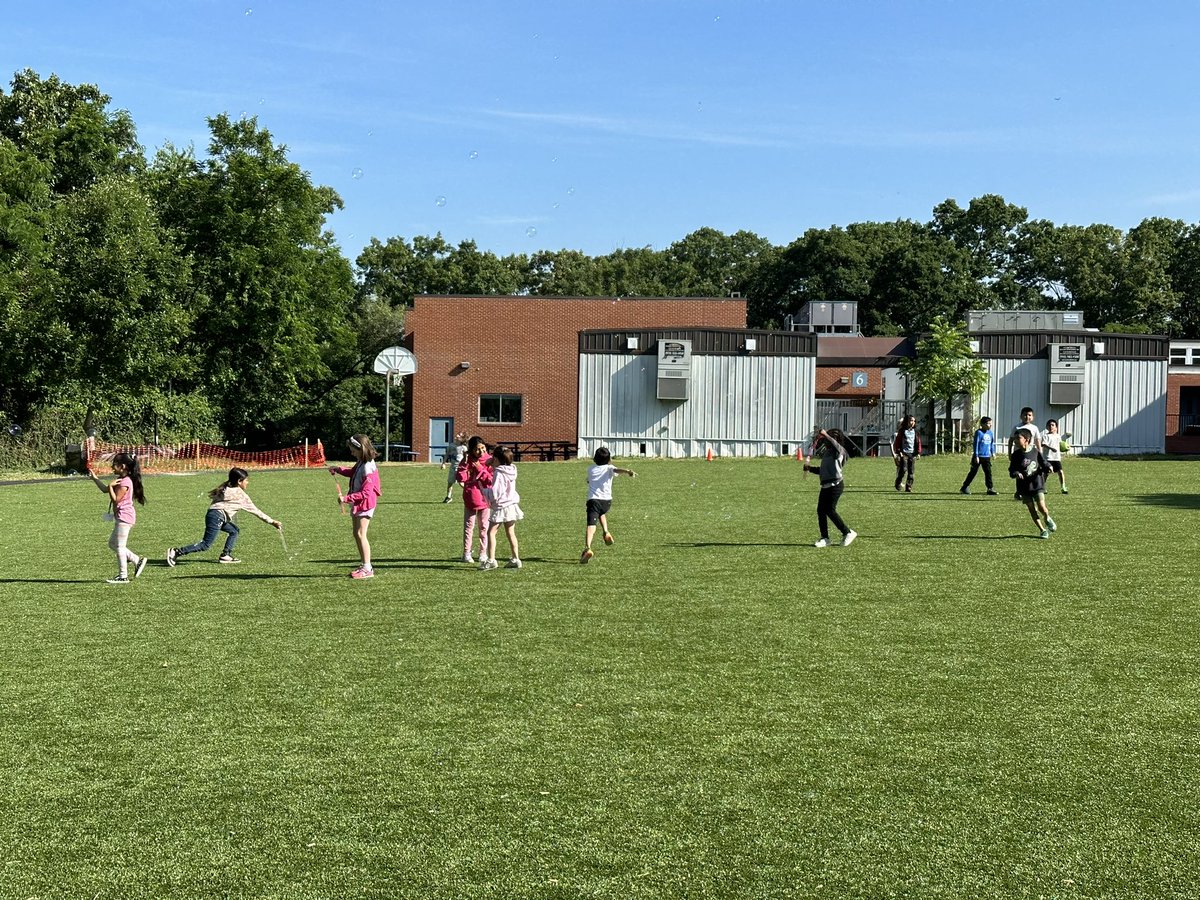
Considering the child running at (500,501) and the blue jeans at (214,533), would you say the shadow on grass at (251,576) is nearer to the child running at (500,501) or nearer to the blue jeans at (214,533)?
the blue jeans at (214,533)

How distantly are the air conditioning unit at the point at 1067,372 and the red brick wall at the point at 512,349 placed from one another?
15.2 metres

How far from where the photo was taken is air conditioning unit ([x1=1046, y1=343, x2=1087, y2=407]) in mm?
44344

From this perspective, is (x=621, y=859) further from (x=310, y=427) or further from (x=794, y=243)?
(x=794, y=243)

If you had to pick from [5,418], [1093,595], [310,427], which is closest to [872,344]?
[310,427]

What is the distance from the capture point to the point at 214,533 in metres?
14.7

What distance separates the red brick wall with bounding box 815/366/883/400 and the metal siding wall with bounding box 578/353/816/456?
1093 centimetres

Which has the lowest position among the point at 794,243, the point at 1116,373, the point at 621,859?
the point at 621,859

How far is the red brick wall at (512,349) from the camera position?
54.2 meters

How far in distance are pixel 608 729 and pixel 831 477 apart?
30.3 ft

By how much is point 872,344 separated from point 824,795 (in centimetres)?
5586

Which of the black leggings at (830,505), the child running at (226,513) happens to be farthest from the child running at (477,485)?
the black leggings at (830,505)

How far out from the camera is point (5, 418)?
4047cm

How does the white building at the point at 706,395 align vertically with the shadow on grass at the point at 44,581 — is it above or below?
above

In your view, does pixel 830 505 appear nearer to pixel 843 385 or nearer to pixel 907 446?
pixel 907 446
